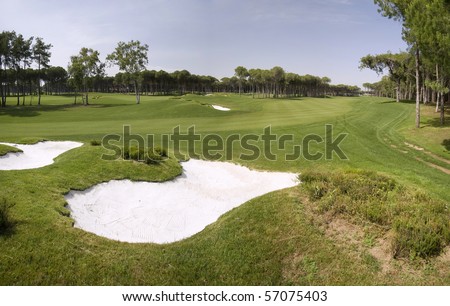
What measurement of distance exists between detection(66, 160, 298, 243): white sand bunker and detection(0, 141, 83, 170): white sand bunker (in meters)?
5.47

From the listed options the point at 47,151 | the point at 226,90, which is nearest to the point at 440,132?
the point at 47,151

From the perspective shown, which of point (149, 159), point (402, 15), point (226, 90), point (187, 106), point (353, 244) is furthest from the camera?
point (226, 90)

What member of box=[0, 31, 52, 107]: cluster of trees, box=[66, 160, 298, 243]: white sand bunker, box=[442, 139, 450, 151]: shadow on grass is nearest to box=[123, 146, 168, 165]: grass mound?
box=[66, 160, 298, 243]: white sand bunker

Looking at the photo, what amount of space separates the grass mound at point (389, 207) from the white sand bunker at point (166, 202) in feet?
11.1

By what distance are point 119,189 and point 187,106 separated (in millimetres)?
36873

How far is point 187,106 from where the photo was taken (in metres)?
50.5

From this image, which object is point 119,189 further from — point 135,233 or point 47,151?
point 47,151

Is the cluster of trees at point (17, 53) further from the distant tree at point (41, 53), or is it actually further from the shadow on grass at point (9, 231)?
the shadow on grass at point (9, 231)

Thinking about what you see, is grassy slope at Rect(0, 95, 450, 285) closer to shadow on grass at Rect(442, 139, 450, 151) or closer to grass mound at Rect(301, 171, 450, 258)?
grass mound at Rect(301, 171, 450, 258)

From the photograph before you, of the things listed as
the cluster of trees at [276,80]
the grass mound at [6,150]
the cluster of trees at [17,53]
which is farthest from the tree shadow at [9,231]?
the cluster of trees at [276,80]

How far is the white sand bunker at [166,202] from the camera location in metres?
11.6

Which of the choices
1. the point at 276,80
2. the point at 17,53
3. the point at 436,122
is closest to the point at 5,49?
the point at 17,53

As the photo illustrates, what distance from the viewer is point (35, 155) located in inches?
757

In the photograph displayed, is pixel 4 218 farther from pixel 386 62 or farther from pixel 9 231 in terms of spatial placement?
pixel 386 62
